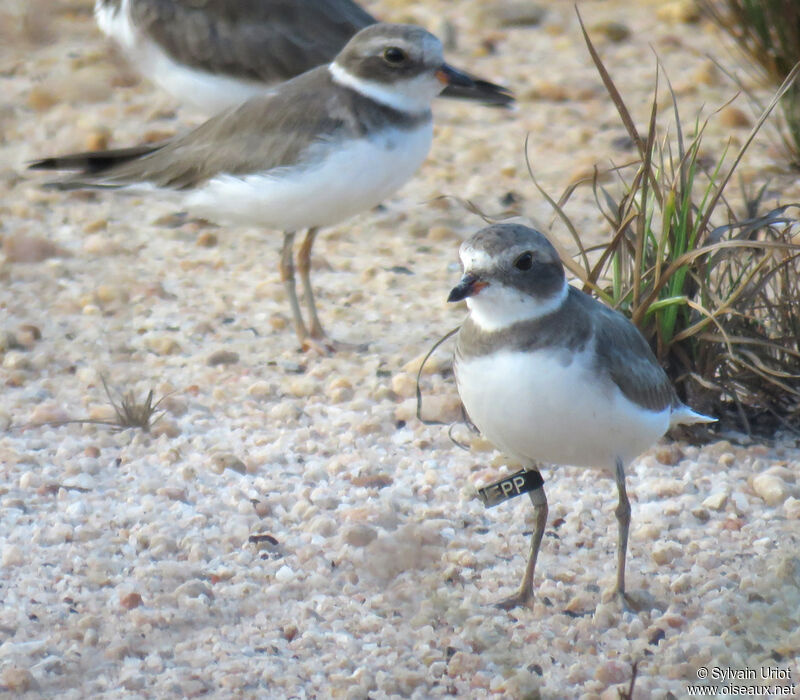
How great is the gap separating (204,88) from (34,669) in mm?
3149

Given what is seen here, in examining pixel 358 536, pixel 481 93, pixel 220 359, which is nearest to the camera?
pixel 358 536

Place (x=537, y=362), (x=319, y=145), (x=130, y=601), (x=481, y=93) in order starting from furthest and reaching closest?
(x=481, y=93), (x=319, y=145), (x=130, y=601), (x=537, y=362)

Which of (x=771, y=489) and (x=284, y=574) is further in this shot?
(x=771, y=489)

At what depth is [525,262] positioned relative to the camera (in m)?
2.98

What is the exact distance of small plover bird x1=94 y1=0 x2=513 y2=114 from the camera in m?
5.42

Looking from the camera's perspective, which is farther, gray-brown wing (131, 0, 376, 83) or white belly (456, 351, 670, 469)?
gray-brown wing (131, 0, 376, 83)

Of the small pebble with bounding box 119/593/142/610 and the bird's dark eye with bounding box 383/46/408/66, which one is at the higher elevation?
the bird's dark eye with bounding box 383/46/408/66

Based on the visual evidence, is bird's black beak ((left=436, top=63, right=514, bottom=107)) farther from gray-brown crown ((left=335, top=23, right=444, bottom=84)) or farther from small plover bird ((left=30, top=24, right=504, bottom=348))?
small plover bird ((left=30, top=24, right=504, bottom=348))

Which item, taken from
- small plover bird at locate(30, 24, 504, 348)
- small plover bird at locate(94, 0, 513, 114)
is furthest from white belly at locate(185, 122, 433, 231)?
small plover bird at locate(94, 0, 513, 114)

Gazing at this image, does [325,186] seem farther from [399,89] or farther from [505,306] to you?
[505,306]

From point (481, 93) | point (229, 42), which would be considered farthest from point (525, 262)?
point (229, 42)

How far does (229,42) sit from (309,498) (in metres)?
2.44

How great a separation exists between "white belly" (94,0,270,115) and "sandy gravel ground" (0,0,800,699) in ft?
1.21

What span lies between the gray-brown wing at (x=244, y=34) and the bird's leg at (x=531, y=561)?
109 inches
